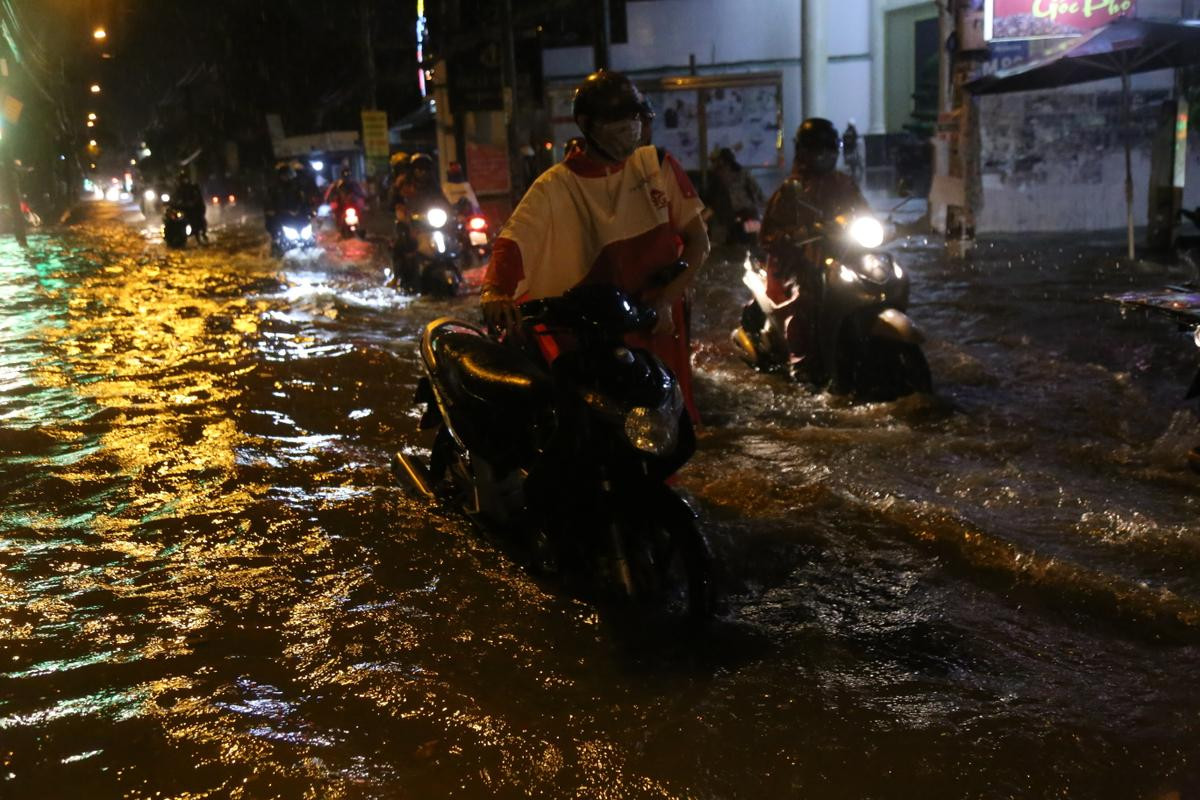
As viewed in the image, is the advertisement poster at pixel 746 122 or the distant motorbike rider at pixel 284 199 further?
the advertisement poster at pixel 746 122

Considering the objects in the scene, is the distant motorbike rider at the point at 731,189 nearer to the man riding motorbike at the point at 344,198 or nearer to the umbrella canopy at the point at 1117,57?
the umbrella canopy at the point at 1117,57

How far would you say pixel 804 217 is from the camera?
6898 mm

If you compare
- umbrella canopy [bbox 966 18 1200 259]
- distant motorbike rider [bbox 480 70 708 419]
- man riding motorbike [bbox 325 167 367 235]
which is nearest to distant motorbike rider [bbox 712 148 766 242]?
umbrella canopy [bbox 966 18 1200 259]

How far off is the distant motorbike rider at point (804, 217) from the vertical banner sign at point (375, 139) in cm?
2057

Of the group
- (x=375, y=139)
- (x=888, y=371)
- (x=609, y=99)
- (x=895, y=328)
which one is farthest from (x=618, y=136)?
(x=375, y=139)

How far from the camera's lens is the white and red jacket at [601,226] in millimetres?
4039

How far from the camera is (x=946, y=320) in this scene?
30.8 ft

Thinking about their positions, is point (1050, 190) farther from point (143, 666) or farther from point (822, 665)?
point (143, 666)

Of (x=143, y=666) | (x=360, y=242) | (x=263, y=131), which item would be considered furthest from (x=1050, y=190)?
(x=263, y=131)

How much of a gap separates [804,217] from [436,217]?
6441 millimetres

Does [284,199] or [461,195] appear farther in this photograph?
[284,199]

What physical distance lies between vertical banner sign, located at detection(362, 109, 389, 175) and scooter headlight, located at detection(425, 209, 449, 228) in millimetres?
A: 14456

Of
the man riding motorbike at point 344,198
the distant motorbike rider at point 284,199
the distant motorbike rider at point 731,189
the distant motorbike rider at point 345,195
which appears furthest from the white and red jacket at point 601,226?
the distant motorbike rider at point 345,195

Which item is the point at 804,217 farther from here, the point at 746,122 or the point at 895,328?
the point at 746,122
